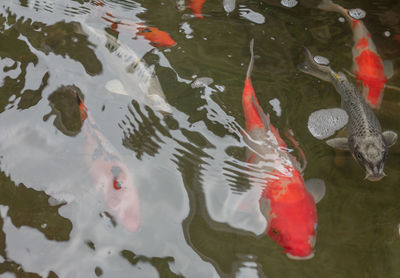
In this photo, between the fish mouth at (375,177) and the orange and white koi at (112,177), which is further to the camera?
the fish mouth at (375,177)

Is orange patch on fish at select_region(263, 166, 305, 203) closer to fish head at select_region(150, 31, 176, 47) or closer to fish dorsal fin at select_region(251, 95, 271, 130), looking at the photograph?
fish dorsal fin at select_region(251, 95, 271, 130)

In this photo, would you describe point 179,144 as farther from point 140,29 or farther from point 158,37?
point 140,29

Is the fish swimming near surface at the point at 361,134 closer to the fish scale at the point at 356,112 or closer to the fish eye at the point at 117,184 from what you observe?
the fish scale at the point at 356,112

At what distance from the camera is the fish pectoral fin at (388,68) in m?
3.72

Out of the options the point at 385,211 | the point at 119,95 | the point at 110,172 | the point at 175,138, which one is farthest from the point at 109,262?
the point at 385,211

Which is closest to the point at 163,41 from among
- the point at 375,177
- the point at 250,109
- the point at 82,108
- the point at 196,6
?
the point at 196,6

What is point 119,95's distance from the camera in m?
3.47

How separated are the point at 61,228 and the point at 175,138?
1116mm

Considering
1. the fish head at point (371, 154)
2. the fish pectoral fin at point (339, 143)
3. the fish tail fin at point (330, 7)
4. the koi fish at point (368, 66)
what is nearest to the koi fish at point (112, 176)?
the fish pectoral fin at point (339, 143)

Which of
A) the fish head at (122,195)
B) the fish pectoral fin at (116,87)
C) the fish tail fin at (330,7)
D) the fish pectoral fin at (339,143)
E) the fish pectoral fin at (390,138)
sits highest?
the fish tail fin at (330,7)

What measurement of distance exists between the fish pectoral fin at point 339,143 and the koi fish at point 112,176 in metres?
1.65

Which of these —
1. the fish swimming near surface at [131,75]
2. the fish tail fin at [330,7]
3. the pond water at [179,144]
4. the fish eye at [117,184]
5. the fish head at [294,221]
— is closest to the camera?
the fish head at [294,221]

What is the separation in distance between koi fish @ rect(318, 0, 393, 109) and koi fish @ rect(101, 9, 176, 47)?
185cm

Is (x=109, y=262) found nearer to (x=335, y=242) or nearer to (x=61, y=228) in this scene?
(x=61, y=228)
